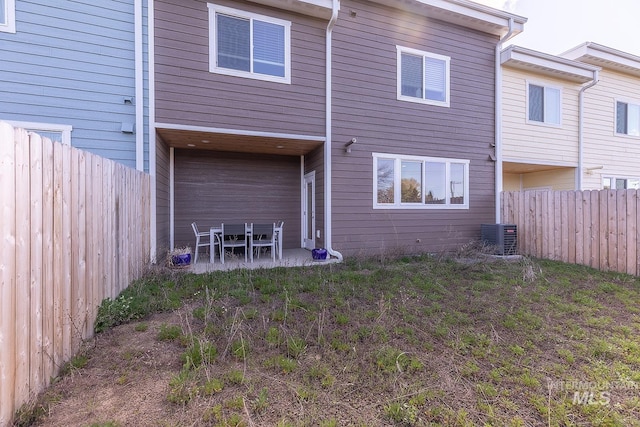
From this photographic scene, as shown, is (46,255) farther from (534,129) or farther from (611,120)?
(611,120)

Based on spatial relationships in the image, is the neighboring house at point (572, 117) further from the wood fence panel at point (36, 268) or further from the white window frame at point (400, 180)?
the wood fence panel at point (36, 268)

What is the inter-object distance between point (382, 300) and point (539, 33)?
12040 millimetres

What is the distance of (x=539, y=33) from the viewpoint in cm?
1066

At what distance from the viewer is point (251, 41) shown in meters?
6.37

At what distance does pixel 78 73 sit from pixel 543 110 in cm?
1185

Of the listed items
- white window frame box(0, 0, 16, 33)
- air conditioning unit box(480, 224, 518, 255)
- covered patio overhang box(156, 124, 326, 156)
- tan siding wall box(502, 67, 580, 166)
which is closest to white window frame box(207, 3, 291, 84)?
covered patio overhang box(156, 124, 326, 156)

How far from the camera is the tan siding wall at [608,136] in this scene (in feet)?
33.0

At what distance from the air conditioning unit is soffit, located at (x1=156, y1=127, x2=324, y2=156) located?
4938 millimetres

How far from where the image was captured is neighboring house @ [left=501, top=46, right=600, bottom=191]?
8891 millimetres

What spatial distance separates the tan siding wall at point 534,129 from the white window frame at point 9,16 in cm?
1104

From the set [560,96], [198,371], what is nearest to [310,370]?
[198,371]

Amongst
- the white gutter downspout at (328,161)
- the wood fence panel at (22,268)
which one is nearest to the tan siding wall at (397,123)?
the white gutter downspout at (328,161)

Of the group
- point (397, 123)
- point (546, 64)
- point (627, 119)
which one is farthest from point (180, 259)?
point (627, 119)

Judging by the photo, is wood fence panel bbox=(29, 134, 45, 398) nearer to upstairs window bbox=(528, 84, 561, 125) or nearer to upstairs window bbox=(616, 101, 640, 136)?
upstairs window bbox=(528, 84, 561, 125)
